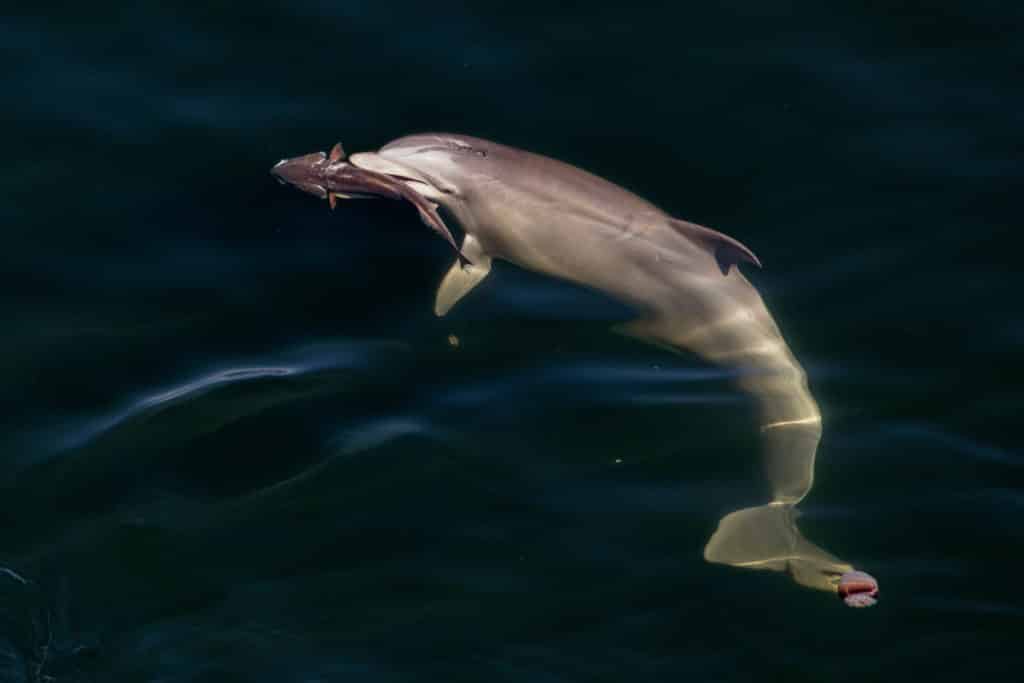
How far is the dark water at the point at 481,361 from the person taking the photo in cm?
739

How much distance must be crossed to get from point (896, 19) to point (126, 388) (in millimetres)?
5816

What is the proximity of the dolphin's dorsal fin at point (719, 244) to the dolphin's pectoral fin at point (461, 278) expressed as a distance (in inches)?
46.4

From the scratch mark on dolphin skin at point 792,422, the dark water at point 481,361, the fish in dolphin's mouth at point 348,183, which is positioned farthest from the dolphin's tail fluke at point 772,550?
the fish in dolphin's mouth at point 348,183

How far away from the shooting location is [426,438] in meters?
8.38

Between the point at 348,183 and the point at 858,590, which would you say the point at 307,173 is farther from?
the point at 858,590

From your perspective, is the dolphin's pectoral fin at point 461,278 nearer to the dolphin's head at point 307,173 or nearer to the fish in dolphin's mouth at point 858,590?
the dolphin's head at point 307,173

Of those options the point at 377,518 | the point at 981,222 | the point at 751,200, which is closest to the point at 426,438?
the point at 377,518

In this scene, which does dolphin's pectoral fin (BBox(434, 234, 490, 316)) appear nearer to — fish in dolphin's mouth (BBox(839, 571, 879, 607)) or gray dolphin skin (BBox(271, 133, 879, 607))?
gray dolphin skin (BBox(271, 133, 879, 607))

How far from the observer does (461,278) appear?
943 centimetres

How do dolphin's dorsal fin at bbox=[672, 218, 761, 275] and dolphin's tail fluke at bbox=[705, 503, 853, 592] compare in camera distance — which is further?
dolphin's dorsal fin at bbox=[672, 218, 761, 275]

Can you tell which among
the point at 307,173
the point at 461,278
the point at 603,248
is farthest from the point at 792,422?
the point at 307,173

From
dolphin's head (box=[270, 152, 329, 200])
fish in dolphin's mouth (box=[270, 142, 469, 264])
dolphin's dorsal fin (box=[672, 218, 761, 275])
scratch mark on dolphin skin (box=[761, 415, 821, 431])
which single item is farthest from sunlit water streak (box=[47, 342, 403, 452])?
scratch mark on dolphin skin (box=[761, 415, 821, 431])

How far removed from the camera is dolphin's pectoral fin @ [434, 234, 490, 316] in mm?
9305

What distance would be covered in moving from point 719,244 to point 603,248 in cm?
69
